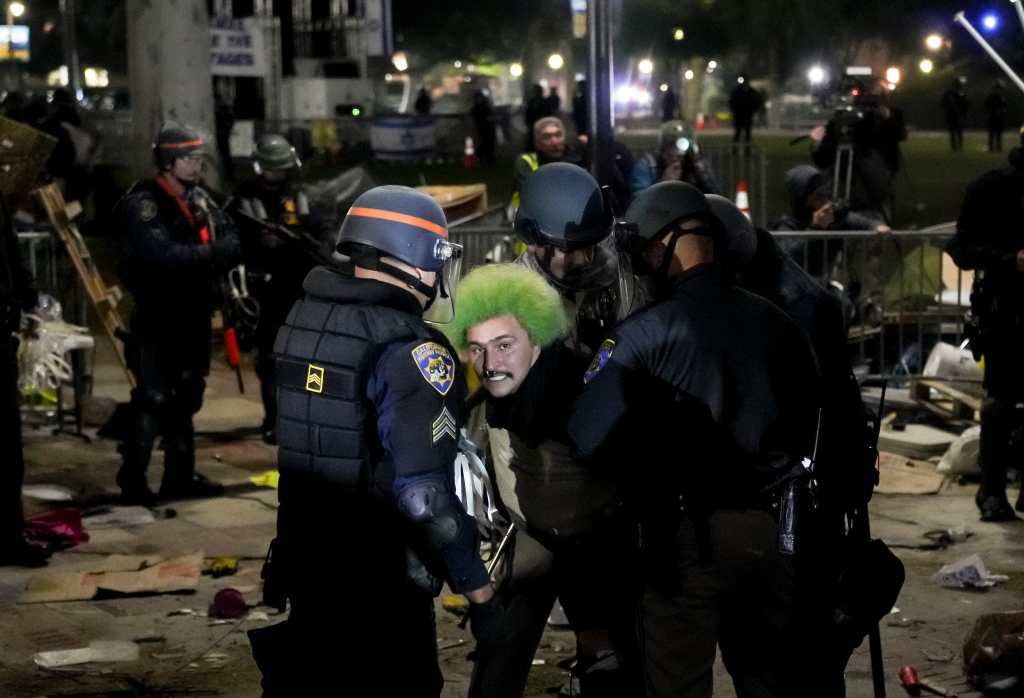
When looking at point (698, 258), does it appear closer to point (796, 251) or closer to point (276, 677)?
point (276, 677)

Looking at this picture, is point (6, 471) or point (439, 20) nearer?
point (6, 471)

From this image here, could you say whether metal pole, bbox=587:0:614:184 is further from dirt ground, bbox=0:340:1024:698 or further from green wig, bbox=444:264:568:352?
green wig, bbox=444:264:568:352

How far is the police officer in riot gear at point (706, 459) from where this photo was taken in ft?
14.4

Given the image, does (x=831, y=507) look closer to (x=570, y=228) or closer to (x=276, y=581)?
(x=570, y=228)

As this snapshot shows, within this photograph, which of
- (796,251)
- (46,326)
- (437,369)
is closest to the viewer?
(437,369)

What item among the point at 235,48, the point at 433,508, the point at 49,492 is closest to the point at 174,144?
the point at 49,492

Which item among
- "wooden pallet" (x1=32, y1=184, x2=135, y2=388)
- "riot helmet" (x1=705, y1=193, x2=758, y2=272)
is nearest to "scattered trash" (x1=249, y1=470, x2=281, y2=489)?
"wooden pallet" (x1=32, y1=184, x2=135, y2=388)

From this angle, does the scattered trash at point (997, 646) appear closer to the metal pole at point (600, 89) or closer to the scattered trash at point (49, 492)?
the metal pole at point (600, 89)

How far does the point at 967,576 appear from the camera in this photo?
7641mm

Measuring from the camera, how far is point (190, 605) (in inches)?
298

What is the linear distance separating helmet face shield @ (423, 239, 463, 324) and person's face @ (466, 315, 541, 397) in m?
0.10

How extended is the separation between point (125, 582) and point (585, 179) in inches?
138

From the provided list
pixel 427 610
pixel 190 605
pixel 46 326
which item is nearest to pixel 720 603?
pixel 427 610

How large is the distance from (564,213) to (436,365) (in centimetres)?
129
